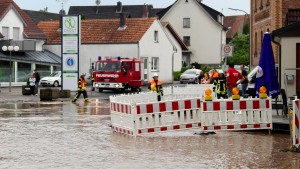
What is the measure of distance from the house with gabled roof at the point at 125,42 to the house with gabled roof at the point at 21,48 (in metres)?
2.66

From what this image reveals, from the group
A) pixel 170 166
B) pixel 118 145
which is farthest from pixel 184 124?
pixel 170 166

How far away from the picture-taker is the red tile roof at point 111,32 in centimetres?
6488

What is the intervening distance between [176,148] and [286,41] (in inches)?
455

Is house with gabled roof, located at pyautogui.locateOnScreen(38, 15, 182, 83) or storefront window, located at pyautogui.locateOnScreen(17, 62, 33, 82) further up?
house with gabled roof, located at pyautogui.locateOnScreen(38, 15, 182, 83)

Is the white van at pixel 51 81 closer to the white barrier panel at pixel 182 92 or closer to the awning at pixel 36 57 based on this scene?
the awning at pixel 36 57

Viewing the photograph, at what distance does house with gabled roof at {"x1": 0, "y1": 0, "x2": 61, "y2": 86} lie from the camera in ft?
198

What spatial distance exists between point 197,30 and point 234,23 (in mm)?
42269

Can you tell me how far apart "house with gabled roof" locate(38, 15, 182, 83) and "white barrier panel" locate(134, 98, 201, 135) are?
4417 centimetres

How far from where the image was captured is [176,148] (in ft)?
52.1

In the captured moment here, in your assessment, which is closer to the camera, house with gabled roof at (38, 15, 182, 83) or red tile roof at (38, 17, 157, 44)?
house with gabled roof at (38, 15, 182, 83)

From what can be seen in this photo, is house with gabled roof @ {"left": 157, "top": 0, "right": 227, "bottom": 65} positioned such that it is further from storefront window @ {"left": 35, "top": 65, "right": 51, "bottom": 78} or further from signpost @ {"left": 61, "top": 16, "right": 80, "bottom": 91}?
signpost @ {"left": 61, "top": 16, "right": 80, "bottom": 91}

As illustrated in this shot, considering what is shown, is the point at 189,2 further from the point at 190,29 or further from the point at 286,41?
the point at 286,41

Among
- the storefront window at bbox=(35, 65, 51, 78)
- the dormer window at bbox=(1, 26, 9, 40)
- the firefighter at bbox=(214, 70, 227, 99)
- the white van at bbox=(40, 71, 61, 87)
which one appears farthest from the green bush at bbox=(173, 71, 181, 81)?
the firefighter at bbox=(214, 70, 227, 99)

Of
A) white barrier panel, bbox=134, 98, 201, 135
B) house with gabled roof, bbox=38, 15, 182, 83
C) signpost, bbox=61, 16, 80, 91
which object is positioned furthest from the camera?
house with gabled roof, bbox=38, 15, 182, 83
